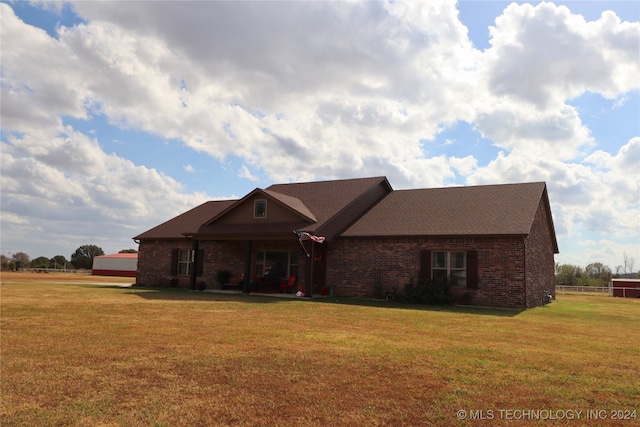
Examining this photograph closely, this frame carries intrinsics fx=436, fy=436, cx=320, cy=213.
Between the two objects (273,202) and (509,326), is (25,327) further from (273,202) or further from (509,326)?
(273,202)

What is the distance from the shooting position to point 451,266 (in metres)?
19.3

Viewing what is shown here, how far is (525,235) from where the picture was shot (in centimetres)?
1731

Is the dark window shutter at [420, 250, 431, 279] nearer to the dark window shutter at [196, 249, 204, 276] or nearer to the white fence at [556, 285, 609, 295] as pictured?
the dark window shutter at [196, 249, 204, 276]

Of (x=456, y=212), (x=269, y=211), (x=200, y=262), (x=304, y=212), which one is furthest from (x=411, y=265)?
(x=200, y=262)

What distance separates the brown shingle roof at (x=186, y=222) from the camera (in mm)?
27630

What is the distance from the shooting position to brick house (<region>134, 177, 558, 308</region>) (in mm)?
18391

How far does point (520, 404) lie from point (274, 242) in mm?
19421

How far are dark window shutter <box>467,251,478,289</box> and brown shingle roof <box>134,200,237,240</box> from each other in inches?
624

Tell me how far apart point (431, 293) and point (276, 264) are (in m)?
9.02

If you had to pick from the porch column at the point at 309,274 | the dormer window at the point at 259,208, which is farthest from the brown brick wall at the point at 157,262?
the porch column at the point at 309,274

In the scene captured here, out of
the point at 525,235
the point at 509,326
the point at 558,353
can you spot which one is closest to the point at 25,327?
the point at 558,353

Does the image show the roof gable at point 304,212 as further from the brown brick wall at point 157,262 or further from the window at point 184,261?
the brown brick wall at point 157,262

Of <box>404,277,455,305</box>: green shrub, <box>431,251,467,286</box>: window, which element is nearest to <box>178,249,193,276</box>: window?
<box>404,277,455,305</box>: green shrub

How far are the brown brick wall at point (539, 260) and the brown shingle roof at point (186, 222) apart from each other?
18217mm
